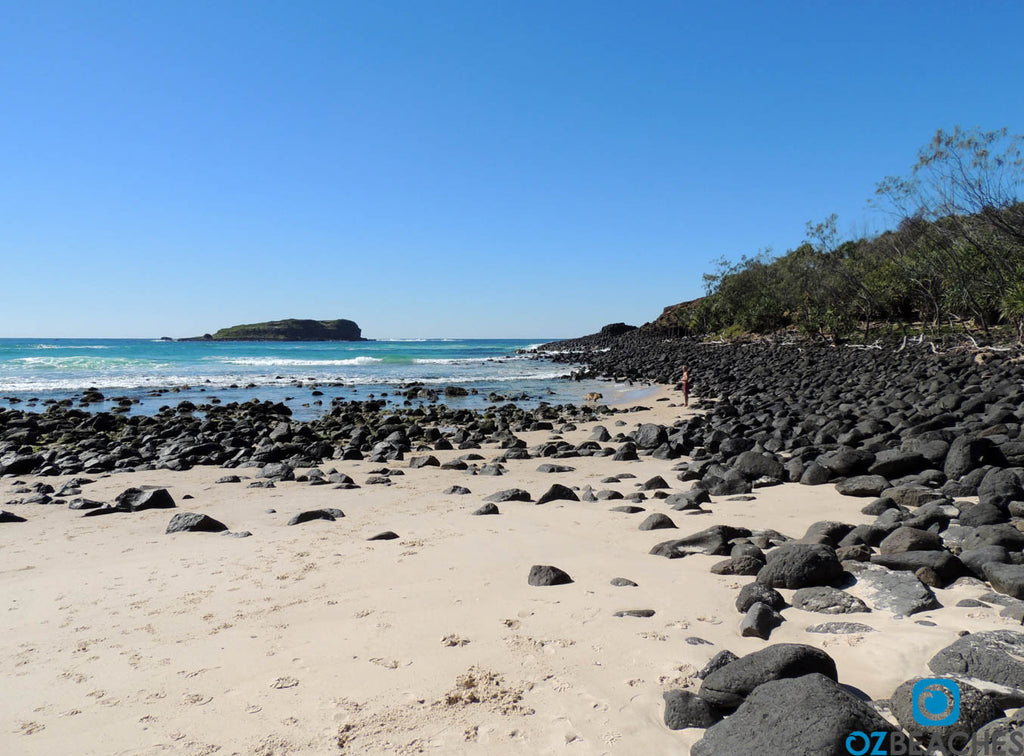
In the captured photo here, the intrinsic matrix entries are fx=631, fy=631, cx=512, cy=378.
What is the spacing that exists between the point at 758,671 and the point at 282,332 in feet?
541

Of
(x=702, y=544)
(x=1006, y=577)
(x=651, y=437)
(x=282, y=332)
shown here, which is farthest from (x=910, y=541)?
(x=282, y=332)

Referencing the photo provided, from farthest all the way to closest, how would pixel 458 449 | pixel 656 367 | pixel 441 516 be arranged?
pixel 656 367 < pixel 458 449 < pixel 441 516

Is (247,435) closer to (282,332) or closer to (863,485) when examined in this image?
(863,485)

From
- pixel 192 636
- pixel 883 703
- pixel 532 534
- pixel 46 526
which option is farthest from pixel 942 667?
pixel 46 526

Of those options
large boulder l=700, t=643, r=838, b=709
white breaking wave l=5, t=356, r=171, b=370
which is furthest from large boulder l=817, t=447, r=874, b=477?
white breaking wave l=5, t=356, r=171, b=370

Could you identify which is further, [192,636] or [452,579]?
[452,579]

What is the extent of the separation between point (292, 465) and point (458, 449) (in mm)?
3443

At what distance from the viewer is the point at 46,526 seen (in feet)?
23.2

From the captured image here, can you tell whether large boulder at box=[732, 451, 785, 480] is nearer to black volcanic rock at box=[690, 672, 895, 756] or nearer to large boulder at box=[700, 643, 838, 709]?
large boulder at box=[700, 643, 838, 709]

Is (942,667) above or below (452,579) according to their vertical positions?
above

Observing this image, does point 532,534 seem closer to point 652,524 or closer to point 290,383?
point 652,524

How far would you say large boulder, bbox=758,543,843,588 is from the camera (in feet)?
13.6

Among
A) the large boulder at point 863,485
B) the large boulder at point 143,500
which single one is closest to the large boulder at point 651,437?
the large boulder at point 863,485
